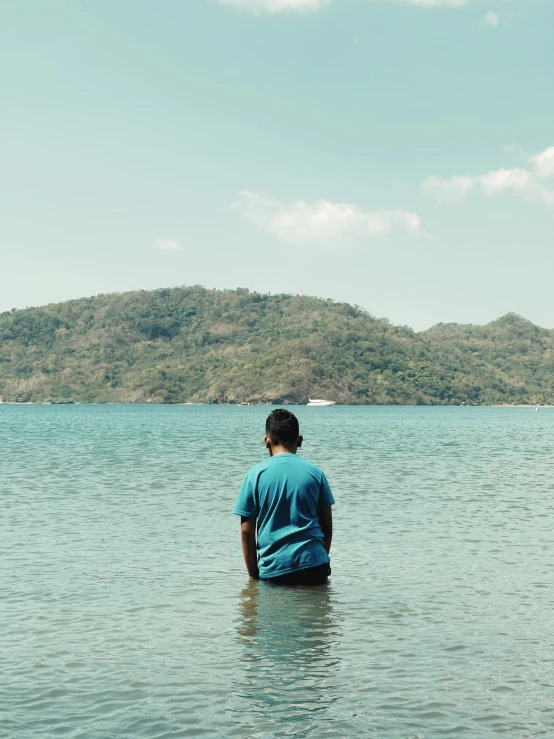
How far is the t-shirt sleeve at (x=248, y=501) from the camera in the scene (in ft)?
28.0

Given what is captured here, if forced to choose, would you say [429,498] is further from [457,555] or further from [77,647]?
[77,647]

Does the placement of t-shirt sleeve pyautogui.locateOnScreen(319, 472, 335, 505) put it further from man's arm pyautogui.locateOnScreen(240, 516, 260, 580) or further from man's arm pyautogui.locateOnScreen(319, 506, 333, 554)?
man's arm pyautogui.locateOnScreen(240, 516, 260, 580)

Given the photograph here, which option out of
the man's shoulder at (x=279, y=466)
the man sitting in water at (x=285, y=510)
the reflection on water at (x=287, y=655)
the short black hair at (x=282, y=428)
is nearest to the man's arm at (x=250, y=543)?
the man sitting in water at (x=285, y=510)

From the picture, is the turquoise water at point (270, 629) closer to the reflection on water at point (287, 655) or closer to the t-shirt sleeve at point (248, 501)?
the reflection on water at point (287, 655)

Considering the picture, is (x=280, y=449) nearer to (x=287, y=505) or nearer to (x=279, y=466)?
(x=279, y=466)

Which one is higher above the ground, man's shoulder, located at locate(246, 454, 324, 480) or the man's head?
the man's head

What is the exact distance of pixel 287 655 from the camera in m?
8.20

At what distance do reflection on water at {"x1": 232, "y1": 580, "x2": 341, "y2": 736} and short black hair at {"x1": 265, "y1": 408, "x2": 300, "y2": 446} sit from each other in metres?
1.64

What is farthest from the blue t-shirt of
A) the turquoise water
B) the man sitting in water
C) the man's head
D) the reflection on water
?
the turquoise water

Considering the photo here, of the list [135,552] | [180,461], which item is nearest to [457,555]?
[135,552]

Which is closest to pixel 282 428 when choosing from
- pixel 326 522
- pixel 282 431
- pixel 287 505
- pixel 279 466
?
pixel 282 431

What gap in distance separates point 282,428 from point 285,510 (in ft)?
2.62

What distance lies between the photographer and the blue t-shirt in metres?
8.54

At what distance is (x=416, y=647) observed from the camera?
859 centimetres
